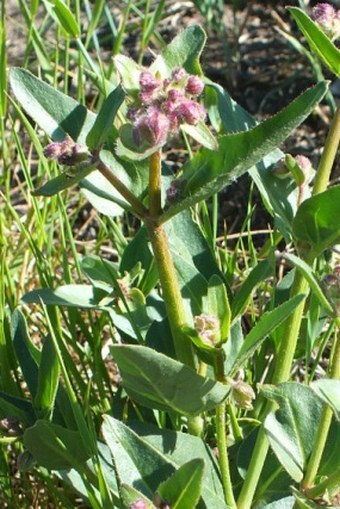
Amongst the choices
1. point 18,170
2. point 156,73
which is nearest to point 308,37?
point 156,73

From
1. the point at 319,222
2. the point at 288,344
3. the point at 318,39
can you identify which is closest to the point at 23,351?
the point at 288,344

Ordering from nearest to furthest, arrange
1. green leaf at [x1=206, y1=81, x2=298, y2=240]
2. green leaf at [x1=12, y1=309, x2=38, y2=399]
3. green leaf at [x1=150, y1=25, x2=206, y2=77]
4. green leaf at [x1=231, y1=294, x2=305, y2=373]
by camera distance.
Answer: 1. green leaf at [x1=231, y1=294, x2=305, y2=373]
2. green leaf at [x1=150, y1=25, x2=206, y2=77]
3. green leaf at [x1=206, y1=81, x2=298, y2=240]
4. green leaf at [x1=12, y1=309, x2=38, y2=399]

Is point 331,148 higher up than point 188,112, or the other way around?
point 188,112

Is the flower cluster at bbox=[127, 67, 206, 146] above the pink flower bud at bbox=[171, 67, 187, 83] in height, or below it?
below

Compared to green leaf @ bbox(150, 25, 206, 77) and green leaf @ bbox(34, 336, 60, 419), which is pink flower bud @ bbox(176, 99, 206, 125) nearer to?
green leaf @ bbox(150, 25, 206, 77)

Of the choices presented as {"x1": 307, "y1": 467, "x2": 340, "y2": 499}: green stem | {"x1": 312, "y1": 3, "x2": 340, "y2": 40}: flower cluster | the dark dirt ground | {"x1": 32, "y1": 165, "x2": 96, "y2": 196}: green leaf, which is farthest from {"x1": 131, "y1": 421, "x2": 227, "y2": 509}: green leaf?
the dark dirt ground

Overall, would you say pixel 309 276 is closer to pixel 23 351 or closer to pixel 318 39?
pixel 318 39
